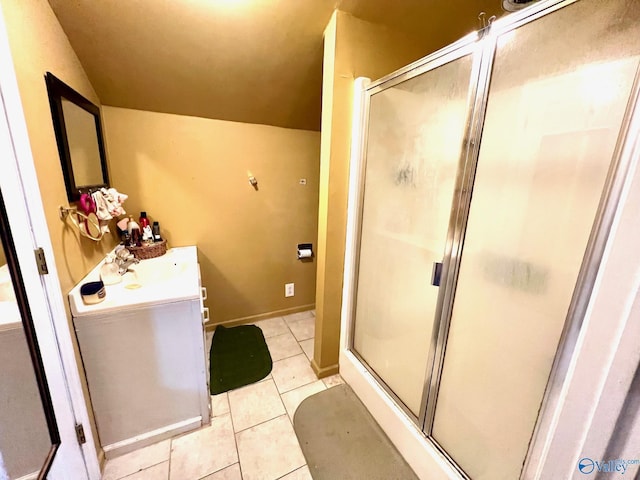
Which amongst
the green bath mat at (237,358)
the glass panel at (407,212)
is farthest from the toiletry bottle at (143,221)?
the glass panel at (407,212)

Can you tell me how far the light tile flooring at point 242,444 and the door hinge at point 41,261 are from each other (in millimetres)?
1014

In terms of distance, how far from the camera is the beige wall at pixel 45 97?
0.83m

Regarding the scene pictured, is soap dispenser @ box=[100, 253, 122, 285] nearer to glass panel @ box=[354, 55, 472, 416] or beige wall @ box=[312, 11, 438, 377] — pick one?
beige wall @ box=[312, 11, 438, 377]

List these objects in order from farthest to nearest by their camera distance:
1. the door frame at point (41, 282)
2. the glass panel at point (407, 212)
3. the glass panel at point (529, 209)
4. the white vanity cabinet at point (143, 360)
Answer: the white vanity cabinet at point (143, 360), the glass panel at point (407, 212), the door frame at point (41, 282), the glass panel at point (529, 209)

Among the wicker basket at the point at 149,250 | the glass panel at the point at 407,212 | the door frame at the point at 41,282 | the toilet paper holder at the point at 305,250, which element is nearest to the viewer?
the door frame at the point at 41,282

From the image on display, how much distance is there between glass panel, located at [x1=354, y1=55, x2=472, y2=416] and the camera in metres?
0.96

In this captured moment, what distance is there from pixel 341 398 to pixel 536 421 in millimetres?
1094

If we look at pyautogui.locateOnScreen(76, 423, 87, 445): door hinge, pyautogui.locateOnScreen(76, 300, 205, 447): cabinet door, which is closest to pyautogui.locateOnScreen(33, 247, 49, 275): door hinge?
pyautogui.locateOnScreen(76, 300, 205, 447): cabinet door

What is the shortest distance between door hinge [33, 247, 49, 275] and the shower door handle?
4.80 feet

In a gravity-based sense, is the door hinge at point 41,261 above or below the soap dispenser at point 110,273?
above

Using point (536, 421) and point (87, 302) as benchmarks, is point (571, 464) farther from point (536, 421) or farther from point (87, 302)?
point (87, 302)

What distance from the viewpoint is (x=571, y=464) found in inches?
17.7

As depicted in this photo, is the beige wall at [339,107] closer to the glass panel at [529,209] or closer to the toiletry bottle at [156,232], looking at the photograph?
the glass panel at [529,209]

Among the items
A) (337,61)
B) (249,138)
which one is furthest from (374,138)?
(249,138)
